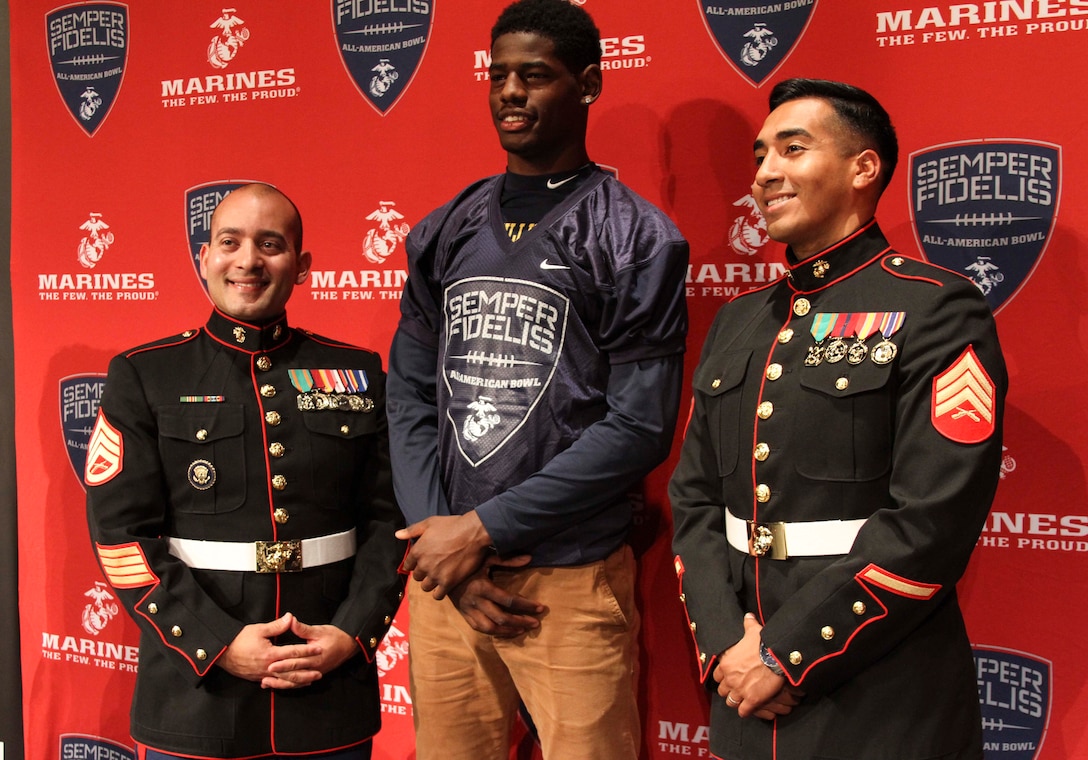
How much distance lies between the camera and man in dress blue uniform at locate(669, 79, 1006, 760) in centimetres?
152

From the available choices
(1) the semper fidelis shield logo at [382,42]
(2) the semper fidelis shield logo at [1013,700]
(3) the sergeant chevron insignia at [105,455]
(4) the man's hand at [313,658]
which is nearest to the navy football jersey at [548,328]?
(4) the man's hand at [313,658]

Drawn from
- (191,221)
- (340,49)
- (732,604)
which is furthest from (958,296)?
(191,221)

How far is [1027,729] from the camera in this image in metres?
2.26

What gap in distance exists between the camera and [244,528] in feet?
6.46

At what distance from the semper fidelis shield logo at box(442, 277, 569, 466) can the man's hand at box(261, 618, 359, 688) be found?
437 mm

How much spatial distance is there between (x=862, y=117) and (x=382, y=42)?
1.47m

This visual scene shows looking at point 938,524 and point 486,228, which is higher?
point 486,228

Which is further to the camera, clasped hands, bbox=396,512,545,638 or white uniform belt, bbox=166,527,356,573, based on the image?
white uniform belt, bbox=166,527,356,573

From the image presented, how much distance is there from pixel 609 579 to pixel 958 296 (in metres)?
0.83

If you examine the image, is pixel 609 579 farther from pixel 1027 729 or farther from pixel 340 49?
pixel 340 49

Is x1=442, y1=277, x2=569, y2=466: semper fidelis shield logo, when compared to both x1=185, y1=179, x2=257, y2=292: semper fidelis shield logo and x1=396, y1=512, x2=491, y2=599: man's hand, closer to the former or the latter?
x1=396, y1=512, x2=491, y2=599: man's hand

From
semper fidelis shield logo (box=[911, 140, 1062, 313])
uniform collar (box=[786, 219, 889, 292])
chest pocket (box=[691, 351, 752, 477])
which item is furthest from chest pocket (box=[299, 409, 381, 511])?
semper fidelis shield logo (box=[911, 140, 1062, 313])

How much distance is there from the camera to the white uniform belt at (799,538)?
1608 mm

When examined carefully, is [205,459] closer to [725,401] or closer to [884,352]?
[725,401]
